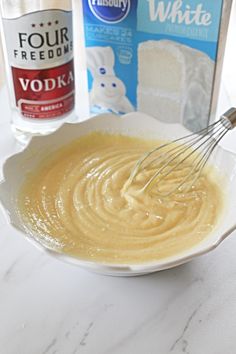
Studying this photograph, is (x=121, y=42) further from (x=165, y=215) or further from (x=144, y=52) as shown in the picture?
(x=165, y=215)

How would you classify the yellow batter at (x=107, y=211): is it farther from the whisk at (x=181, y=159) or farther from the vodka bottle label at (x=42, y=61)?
the vodka bottle label at (x=42, y=61)

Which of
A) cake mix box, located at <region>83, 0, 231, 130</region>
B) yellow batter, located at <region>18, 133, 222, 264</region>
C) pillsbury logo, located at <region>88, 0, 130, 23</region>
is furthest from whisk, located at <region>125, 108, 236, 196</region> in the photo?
pillsbury logo, located at <region>88, 0, 130, 23</region>

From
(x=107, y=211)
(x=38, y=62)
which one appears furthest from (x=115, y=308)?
(x=38, y=62)

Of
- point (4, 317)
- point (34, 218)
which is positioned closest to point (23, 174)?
point (34, 218)

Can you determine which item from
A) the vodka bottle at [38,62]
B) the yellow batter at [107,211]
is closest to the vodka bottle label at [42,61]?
the vodka bottle at [38,62]

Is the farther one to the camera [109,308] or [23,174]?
[23,174]

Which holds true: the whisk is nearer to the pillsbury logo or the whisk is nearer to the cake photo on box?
the cake photo on box

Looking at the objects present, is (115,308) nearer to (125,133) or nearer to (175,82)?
(125,133)
